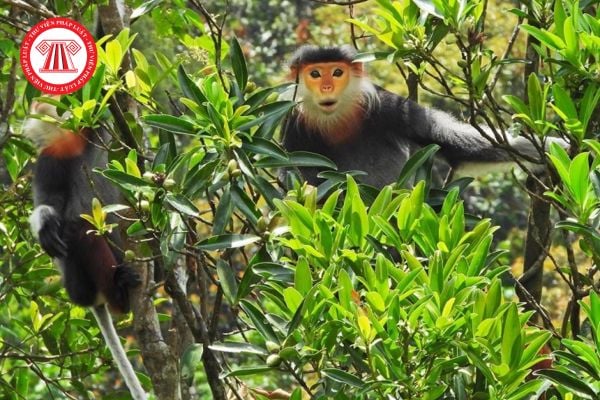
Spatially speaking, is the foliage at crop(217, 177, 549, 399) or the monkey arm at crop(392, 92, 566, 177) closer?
the foliage at crop(217, 177, 549, 399)

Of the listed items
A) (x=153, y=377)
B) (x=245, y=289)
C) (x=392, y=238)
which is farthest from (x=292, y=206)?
(x=153, y=377)

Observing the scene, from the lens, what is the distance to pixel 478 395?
5.72 feet

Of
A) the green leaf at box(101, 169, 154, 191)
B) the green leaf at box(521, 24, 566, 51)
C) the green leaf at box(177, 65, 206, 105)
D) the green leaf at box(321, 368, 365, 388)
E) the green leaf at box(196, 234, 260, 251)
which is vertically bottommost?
the green leaf at box(321, 368, 365, 388)

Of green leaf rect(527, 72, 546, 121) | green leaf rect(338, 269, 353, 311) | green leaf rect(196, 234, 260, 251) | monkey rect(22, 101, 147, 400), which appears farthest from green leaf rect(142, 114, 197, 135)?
monkey rect(22, 101, 147, 400)

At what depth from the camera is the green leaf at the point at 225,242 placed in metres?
2.09

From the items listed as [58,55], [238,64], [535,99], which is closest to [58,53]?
[58,55]

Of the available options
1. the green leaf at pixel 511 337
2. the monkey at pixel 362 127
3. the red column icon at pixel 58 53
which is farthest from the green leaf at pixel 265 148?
the monkey at pixel 362 127

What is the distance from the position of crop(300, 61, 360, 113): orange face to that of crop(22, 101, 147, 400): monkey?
866 millimetres

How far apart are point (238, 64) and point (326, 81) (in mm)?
1635

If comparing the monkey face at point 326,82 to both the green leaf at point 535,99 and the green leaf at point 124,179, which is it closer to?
the green leaf at point 535,99

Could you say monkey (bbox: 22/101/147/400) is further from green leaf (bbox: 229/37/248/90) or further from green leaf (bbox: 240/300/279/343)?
green leaf (bbox: 240/300/279/343)

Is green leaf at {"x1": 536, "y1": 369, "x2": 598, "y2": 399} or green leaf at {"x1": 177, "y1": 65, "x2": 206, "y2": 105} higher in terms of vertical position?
green leaf at {"x1": 177, "y1": 65, "x2": 206, "y2": 105}

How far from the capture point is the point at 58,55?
3064mm

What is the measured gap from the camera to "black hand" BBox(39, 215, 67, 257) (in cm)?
407
